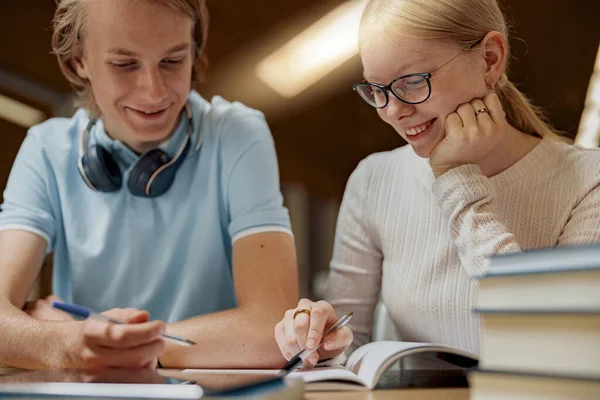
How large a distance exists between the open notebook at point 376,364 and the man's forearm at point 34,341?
241 millimetres

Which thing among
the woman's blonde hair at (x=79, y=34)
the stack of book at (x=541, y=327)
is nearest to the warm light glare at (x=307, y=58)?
the woman's blonde hair at (x=79, y=34)

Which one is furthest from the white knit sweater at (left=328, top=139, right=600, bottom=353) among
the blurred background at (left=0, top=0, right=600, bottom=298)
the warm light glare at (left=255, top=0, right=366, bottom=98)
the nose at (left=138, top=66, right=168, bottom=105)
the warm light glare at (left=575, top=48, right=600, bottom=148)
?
the warm light glare at (left=575, top=48, right=600, bottom=148)

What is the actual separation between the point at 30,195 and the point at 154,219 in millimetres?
265

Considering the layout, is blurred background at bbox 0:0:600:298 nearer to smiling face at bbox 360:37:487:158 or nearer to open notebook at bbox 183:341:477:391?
smiling face at bbox 360:37:487:158

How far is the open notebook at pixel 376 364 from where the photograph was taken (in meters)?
0.84

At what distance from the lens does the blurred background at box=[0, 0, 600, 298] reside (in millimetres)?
3416

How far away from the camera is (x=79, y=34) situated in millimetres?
1483

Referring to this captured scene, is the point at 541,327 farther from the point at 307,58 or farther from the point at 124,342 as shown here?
the point at 307,58

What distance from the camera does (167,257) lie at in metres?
1.49

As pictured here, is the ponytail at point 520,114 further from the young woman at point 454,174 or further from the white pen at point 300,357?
the white pen at point 300,357

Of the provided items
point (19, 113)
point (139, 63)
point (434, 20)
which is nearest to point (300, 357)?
point (434, 20)

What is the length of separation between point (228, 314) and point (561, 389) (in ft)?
2.70

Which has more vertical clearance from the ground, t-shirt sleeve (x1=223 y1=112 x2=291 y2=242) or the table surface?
t-shirt sleeve (x1=223 y1=112 x2=291 y2=242)

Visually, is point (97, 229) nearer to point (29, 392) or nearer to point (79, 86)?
point (79, 86)
